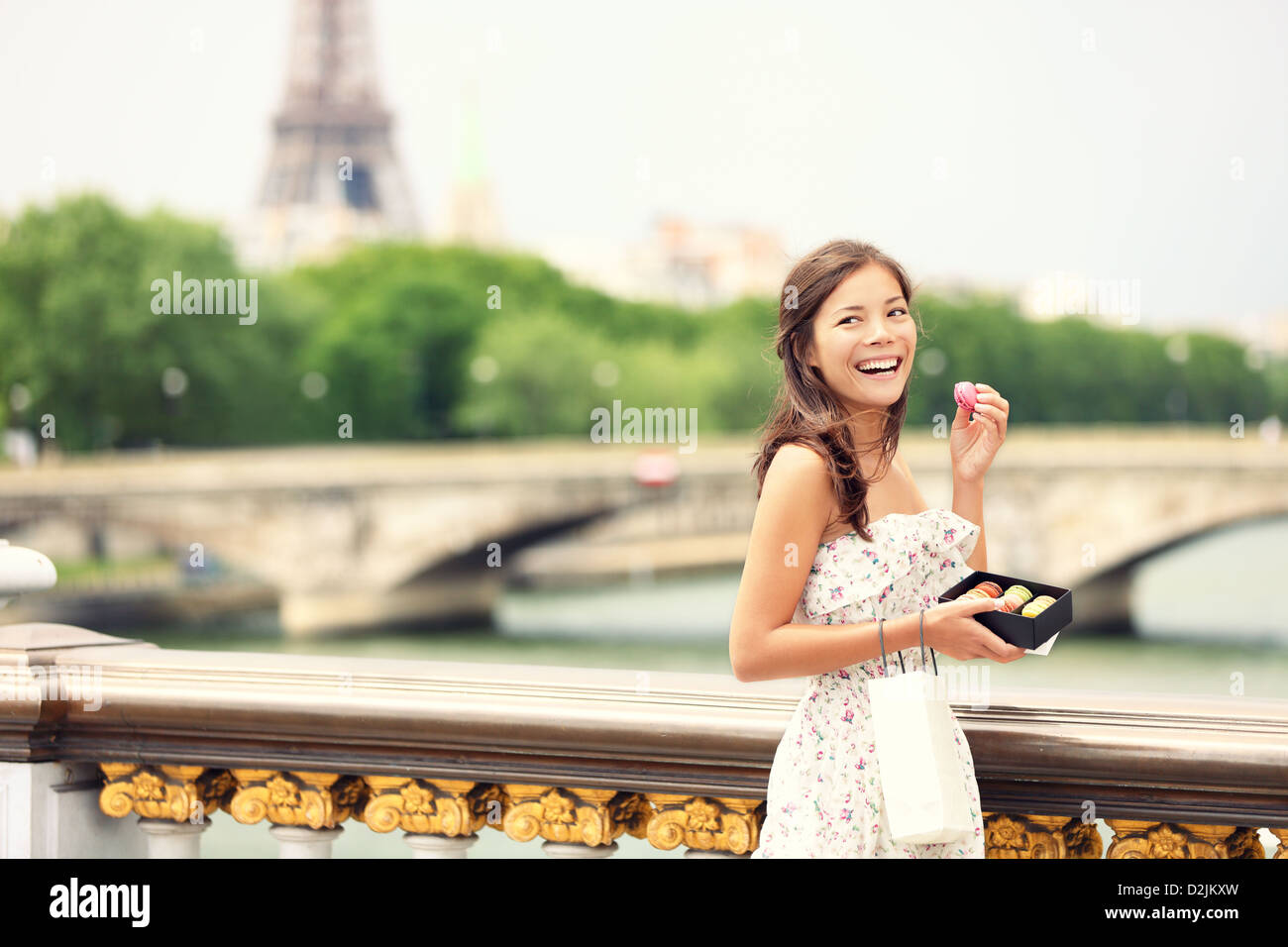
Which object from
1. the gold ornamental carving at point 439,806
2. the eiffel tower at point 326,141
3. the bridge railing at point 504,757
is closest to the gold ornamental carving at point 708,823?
the bridge railing at point 504,757

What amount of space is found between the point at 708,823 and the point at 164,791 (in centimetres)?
91

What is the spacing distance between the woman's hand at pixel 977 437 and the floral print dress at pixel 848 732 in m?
0.21

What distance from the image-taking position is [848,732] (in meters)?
2.02

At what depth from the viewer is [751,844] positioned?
2.20m

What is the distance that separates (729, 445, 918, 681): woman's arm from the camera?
1.94 metres

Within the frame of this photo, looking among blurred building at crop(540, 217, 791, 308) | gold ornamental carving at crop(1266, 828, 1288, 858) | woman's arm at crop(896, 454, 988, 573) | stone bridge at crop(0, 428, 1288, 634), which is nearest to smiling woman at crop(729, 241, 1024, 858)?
woman's arm at crop(896, 454, 988, 573)

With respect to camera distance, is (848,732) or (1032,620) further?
(848,732)

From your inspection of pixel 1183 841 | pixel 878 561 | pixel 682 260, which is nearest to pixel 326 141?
pixel 682 260

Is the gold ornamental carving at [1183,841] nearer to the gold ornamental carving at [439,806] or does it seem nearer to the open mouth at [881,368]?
the open mouth at [881,368]

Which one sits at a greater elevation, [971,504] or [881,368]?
[881,368]

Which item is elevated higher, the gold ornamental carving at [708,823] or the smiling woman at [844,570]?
the smiling woman at [844,570]

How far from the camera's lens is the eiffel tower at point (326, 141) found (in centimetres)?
5197

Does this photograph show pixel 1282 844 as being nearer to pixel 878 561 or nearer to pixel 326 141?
pixel 878 561
